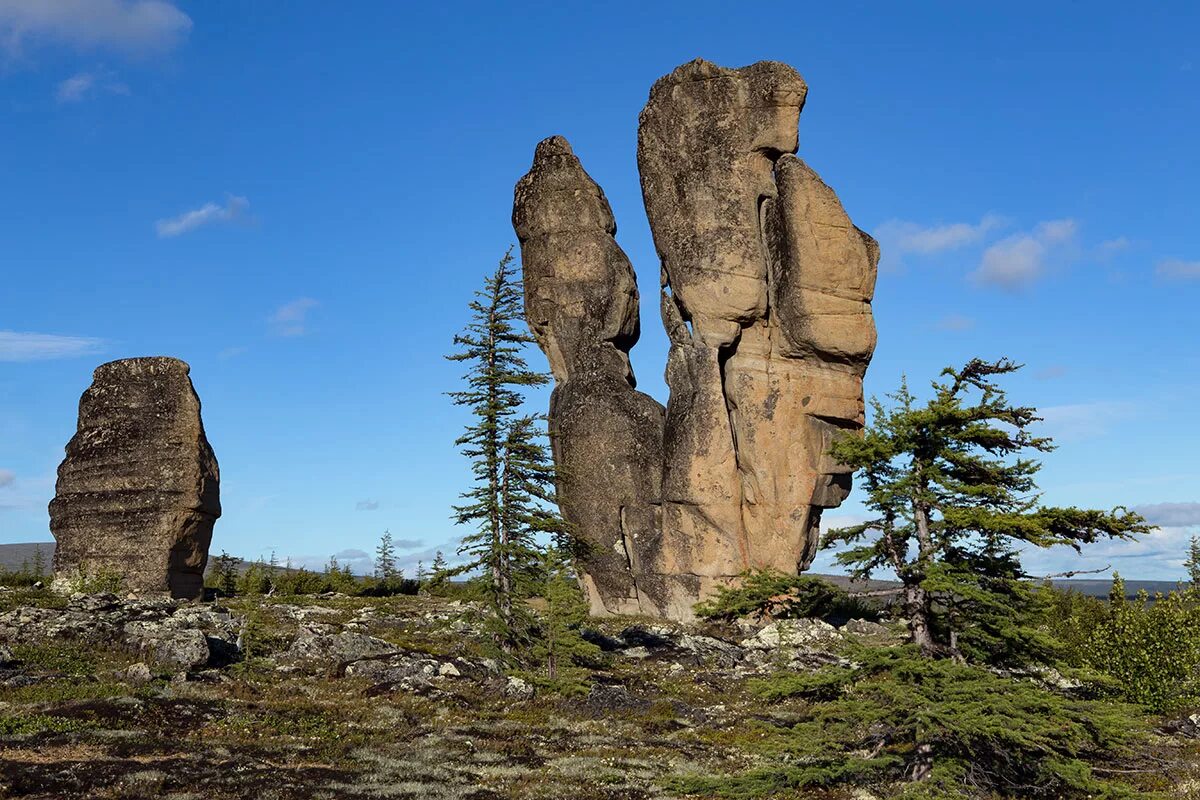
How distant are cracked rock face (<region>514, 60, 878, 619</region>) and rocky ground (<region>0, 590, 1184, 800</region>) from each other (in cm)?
570

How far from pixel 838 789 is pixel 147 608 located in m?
31.7

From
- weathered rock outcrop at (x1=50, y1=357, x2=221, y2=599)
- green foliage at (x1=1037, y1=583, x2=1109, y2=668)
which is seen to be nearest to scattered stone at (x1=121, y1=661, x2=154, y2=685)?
weathered rock outcrop at (x1=50, y1=357, x2=221, y2=599)

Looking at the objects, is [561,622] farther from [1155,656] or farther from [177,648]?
[1155,656]

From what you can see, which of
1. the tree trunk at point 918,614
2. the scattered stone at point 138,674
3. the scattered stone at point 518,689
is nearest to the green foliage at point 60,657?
the scattered stone at point 138,674

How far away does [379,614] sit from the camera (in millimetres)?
52562

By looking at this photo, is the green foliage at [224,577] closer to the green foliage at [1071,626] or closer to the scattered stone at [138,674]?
the scattered stone at [138,674]

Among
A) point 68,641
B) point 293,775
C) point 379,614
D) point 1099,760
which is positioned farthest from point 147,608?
point 1099,760

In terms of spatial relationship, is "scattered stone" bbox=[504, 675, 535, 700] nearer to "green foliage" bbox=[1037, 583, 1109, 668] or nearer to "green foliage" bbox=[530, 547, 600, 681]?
"green foliage" bbox=[530, 547, 600, 681]

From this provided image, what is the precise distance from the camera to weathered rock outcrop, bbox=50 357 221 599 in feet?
163

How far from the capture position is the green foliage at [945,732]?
19.5 meters

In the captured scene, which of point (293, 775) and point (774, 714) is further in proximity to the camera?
point (774, 714)

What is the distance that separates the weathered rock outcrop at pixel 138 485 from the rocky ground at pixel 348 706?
342 centimetres

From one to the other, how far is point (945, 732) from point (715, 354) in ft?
117

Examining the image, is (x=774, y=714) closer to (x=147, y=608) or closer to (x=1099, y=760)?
(x=1099, y=760)
